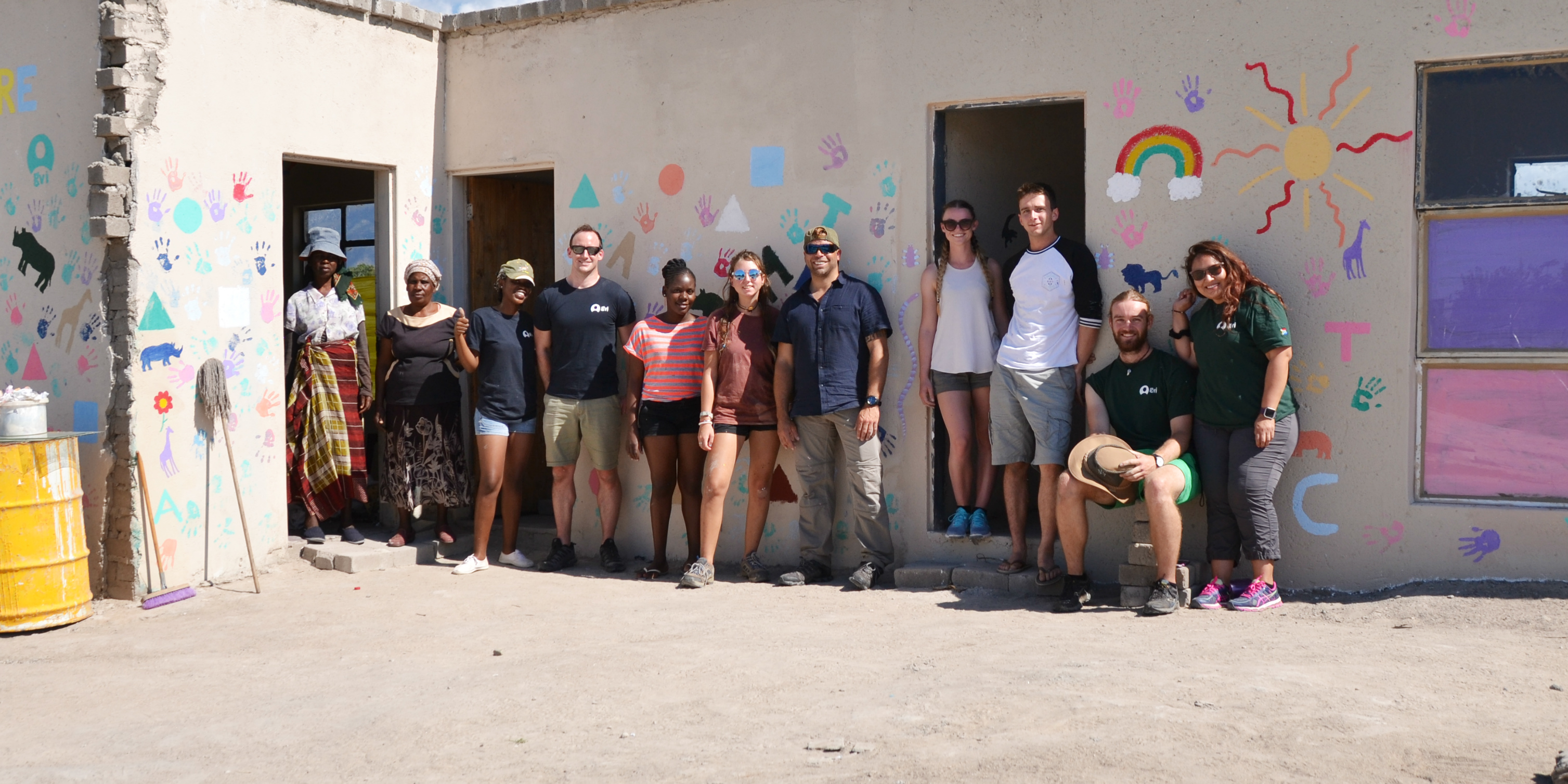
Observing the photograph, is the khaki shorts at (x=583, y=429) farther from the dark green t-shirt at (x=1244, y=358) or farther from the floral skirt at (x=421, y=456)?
the dark green t-shirt at (x=1244, y=358)

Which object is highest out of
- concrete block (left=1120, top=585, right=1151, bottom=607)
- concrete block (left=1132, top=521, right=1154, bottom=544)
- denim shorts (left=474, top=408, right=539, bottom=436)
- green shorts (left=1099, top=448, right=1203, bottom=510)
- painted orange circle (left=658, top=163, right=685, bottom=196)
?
painted orange circle (left=658, top=163, right=685, bottom=196)

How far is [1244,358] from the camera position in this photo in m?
5.98

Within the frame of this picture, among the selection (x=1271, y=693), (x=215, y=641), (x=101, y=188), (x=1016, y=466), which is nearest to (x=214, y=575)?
(x=215, y=641)

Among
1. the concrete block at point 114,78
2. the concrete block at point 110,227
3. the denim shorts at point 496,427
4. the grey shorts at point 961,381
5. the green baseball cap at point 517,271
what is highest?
the concrete block at point 114,78

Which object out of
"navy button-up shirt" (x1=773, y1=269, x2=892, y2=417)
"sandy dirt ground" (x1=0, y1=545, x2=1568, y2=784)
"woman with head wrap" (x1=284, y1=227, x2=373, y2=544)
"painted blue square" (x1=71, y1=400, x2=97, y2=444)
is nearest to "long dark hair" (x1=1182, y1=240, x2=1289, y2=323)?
"sandy dirt ground" (x1=0, y1=545, x2=1568, y2=784)

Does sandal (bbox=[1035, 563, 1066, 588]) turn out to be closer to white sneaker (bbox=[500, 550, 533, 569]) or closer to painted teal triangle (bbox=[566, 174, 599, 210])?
white sneaker (bbox=[500, 550, 533, 569])

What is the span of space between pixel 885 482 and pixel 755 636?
164cm

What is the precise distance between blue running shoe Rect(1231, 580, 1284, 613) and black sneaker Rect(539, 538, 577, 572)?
3941 mm

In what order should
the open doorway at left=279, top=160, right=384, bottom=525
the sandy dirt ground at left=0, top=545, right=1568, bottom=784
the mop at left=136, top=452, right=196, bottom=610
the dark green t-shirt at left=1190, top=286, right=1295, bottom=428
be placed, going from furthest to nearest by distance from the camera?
the open doorway at left=279, top=160, right=384, bottom=525
the mop at left=136, top=452, right=196, bottom=610
the dark green t-shirt at left=1190, top=286, right=1295, bottom=428
the sandy dirt ground at left=0, top=545, right=1568, bottom=784

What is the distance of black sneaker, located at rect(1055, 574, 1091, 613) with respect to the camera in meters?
6.20

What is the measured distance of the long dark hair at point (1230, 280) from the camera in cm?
599

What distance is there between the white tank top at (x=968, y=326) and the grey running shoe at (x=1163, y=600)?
147 cm

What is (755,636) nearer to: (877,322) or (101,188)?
(877,322)

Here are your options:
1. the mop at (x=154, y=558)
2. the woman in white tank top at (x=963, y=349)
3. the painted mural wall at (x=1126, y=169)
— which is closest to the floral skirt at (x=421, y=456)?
the painted mural wall at (x=1126, y=169)
